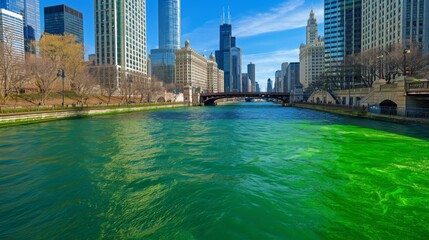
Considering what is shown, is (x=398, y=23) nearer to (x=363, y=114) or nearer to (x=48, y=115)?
(x=363, y=114)

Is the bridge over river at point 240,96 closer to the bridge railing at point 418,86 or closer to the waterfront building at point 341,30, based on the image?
the waterfront building at point 341,30

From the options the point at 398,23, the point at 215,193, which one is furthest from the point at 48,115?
the point at 398,23

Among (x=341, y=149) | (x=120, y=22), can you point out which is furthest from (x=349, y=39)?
(x=341, y=149)

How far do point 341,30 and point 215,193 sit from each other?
17955cm

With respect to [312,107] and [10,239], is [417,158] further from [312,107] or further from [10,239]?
[312,107]

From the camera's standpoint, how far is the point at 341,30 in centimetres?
16525

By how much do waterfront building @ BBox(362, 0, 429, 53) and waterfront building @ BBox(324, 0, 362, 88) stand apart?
3156cm

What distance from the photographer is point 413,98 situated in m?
38.4

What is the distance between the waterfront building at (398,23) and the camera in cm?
10069

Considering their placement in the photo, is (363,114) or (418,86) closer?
(418,86)

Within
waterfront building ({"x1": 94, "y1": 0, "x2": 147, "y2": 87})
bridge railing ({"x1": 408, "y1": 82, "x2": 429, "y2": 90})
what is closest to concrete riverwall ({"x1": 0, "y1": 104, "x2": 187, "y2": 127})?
bridge railing ({"x1": 408, "y1": 82, "x2": 429, "y2": 90})

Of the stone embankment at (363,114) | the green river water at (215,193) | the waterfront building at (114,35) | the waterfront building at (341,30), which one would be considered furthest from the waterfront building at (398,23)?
the waterfront building at (114,35)

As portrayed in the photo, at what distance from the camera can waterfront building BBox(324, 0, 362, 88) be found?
516 feet

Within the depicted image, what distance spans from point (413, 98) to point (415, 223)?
3678cm
